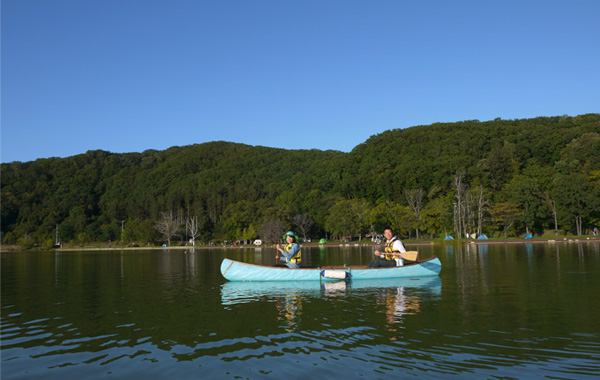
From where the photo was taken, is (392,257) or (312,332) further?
(392,257)

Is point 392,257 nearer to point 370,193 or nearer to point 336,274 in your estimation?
point 336,274

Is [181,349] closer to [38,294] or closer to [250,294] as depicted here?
[250,294]

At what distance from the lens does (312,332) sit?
11945 mm

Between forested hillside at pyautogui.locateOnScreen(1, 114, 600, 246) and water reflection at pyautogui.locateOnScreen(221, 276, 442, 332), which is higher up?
forested hillside at pyautogui.locateOnScreen(1, 114, 600, 246)

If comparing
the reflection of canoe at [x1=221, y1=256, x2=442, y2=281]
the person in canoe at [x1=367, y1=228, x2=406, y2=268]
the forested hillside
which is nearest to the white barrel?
the reflection of canoe at [x1=221, y1=256, x2=442, y2=281]

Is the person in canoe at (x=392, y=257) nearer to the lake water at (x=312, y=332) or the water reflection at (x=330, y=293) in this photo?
the water reflection at (x=330, y=293)

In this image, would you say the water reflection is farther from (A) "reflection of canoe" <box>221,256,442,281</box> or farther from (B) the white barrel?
(B) the white barrel

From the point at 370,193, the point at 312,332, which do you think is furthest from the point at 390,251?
the point at 370,193

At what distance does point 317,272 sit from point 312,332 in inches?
427

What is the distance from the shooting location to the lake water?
8906 millimetres

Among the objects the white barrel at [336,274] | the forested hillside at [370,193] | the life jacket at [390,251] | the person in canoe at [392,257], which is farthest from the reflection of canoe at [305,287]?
the forested hillside at [370,193]

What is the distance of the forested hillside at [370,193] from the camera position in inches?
3698

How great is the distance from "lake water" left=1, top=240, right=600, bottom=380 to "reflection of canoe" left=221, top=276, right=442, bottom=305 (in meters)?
0.10

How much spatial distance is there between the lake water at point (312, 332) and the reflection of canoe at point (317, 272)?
1.48 meters
